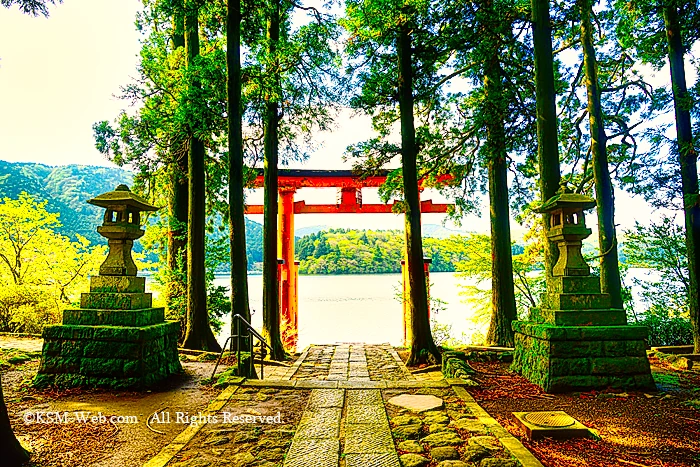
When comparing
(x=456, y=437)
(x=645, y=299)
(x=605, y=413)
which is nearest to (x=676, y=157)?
(x=645, y=299)

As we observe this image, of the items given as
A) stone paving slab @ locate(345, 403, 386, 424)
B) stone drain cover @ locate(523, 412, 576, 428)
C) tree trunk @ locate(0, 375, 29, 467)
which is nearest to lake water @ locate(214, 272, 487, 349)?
stone paving slab @ locate(345, 403, 386, 424)

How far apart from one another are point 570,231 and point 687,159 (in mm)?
3881

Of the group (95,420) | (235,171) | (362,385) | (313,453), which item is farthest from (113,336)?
(313,453)

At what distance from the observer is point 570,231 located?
5.06 m

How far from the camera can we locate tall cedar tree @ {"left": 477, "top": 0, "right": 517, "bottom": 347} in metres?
7.41

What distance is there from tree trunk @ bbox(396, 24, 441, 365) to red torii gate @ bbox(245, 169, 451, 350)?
12.9ft

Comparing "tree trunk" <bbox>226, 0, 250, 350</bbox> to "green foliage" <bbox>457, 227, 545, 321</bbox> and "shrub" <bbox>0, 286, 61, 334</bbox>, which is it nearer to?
"shrub" <bbox>0, 286, 61, 334</bbox>

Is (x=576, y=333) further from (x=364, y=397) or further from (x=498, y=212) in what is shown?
(x=498, y=212)

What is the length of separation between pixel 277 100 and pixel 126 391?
5.49 m

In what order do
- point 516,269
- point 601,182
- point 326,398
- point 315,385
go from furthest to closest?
point 516,269
point 601,182
point 315,385
point 326,398

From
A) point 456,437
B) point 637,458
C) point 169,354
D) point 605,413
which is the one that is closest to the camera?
point 637,458

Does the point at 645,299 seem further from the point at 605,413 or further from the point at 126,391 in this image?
the point at 126,391

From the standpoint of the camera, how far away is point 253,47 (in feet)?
24.3

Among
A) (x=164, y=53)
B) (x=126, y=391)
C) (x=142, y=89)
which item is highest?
(x=164, y=53)
